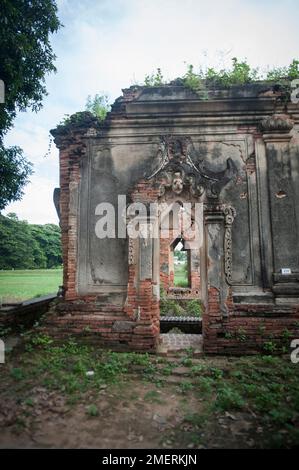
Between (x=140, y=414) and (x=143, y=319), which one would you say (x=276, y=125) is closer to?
(x=143, y=319)

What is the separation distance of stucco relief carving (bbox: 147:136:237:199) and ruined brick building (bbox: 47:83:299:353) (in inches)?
0.8

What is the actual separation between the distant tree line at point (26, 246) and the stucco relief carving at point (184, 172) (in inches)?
1152

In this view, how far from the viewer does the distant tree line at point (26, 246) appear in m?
32.9

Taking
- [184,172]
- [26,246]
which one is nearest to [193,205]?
[184,172]

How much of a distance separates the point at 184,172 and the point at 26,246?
108 ft

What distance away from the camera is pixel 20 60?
19.2 feet

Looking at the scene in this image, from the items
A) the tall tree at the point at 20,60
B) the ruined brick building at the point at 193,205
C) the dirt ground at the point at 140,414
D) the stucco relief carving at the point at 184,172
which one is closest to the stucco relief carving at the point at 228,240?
the ruined brick building at the point at 193,205

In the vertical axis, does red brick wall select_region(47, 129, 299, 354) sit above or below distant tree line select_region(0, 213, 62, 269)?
below

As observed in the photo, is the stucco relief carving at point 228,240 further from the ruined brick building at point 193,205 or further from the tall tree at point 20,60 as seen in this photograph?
the tall tree at point 20,60

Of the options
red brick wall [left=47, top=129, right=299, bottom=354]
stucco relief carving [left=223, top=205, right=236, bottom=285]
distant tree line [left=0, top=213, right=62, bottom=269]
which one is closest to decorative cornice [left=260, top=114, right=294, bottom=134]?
stucco relief carving [left=223, top=205, right=236, bottom=285]

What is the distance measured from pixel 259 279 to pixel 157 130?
3.62 m

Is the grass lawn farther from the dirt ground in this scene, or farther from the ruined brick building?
the dirt ground

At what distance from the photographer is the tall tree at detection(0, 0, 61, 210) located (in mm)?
5586
